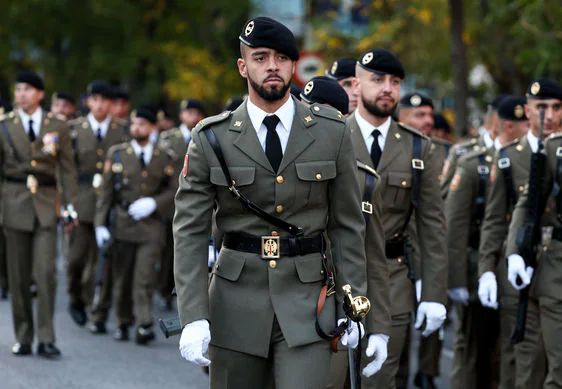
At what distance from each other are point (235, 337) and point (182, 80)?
2060 centimetres

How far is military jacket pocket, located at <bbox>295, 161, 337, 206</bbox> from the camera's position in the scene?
5242 mm

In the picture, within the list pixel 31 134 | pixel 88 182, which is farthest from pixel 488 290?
pixel 88 182

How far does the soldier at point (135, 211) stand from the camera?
1162cm

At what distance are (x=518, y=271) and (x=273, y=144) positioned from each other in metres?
2.87

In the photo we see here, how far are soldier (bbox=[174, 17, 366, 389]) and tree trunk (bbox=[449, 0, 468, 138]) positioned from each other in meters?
11.4

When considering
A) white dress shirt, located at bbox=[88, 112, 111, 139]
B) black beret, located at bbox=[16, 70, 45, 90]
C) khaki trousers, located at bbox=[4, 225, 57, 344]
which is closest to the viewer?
khaki trousers, located at bbox=[4, 225, 57, 344]

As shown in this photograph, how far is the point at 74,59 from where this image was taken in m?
30.7

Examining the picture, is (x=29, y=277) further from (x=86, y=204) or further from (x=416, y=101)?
(x=416, y=101)

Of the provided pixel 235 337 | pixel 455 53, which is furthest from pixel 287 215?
pixel 455 53

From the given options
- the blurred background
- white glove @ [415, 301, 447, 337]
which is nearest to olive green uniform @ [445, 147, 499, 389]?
white glove @ [415, 301, 447, 337]

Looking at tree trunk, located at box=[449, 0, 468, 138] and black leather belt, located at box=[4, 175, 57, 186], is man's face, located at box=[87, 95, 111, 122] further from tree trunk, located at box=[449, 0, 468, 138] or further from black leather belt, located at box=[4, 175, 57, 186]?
tree trunk, located at box=[449, 0, 468, 138]

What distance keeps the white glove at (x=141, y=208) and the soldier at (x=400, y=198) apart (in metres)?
4.77

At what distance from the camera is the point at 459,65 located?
55.7ft

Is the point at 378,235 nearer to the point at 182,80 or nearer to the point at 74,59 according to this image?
the point at 182,80
